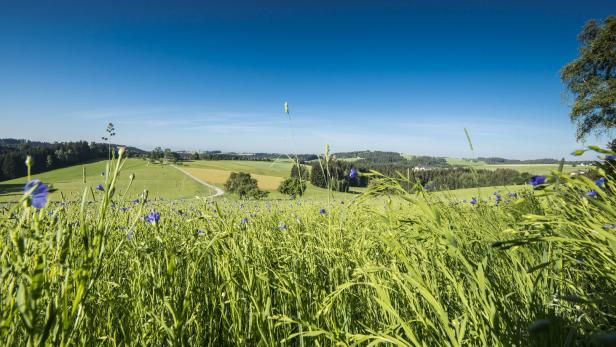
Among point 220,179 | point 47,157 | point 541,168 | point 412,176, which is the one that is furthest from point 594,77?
Result: point 47,157

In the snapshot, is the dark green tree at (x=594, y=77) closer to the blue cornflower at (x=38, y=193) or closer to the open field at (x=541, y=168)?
the open field at (x=541, y=168)

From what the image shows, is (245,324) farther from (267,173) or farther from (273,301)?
(267,173)

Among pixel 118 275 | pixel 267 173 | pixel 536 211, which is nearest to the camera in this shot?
pixel 118 275

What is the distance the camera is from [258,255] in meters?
A: 2.16

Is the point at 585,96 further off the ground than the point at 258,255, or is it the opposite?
the point at 585,96

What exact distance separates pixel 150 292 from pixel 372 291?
1352 mm

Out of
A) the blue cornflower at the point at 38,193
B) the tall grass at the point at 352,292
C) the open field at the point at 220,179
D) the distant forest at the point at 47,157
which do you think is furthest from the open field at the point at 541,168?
the distant forest at the point at 47,157

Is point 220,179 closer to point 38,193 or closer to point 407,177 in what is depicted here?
point 407,177

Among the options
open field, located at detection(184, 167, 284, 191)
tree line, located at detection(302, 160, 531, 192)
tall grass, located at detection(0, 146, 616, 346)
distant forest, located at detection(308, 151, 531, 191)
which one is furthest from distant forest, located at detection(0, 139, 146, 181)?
tall grass, located at detection(0, 146, 616, 346)

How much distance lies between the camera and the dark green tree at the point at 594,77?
26031 mm

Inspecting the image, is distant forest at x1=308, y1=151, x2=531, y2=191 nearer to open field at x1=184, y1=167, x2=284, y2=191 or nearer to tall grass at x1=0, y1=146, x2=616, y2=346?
tall grass at x1=0, y1=146, x2=616, y2=346

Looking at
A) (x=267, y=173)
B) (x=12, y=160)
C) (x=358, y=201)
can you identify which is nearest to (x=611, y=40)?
(x=358, y=201)

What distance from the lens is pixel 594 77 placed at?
89.6 ft

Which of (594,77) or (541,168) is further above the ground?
(594,77)
